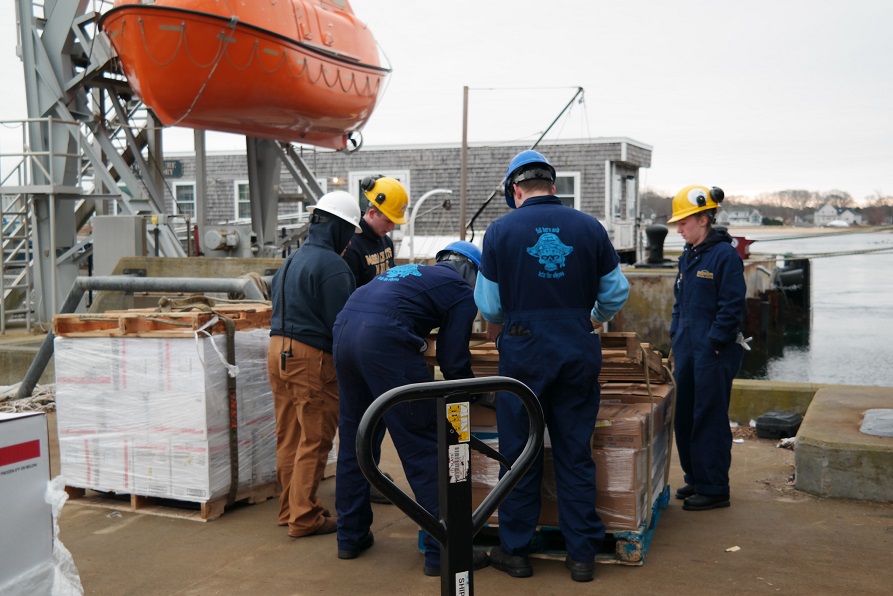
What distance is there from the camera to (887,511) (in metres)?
5.48

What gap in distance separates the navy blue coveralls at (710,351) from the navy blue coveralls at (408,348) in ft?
6.02

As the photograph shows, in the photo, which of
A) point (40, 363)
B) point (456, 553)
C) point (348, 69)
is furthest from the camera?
point (348, 69)

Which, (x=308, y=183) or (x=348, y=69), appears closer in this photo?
(x=348, y=69)

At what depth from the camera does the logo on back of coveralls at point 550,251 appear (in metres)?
4.42

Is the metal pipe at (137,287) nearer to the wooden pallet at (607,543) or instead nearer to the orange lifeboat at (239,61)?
the wooden pallet at (607,543)

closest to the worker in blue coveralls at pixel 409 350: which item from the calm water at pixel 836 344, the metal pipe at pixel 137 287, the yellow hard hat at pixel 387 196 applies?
the yellow hard hat at pixel 387 196

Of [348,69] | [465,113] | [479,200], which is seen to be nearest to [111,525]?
[348,69]

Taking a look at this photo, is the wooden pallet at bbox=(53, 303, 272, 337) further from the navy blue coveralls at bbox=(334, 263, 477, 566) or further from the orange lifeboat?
the orange lifeboat

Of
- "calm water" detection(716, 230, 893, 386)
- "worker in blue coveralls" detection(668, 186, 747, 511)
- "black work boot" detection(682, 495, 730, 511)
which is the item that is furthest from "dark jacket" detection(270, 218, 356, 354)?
"calm water" detection(716, 230, 893, 386)

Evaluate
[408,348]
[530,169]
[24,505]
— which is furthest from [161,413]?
[530,169]

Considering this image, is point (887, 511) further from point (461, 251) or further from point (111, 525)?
point (111, 525)

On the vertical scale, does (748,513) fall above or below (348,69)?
below

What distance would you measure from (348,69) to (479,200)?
14.3m

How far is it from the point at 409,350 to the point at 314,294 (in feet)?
3.24
